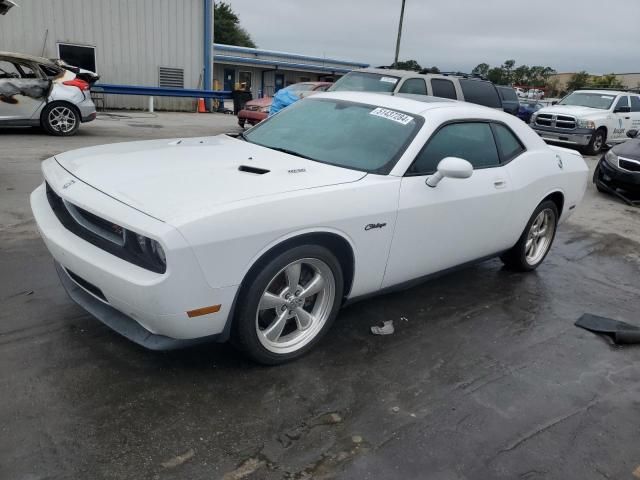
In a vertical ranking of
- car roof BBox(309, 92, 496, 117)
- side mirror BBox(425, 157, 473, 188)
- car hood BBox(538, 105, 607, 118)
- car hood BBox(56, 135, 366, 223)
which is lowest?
car hood BBox(538, 105, 607, 118)

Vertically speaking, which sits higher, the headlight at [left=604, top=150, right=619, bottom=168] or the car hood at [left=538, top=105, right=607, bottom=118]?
the car hood at [left=538, top=105, right=607, bottom=118]

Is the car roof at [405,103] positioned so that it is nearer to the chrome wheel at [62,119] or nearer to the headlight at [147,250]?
the headlight at [147,250]

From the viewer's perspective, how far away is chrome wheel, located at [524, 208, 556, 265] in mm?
5066

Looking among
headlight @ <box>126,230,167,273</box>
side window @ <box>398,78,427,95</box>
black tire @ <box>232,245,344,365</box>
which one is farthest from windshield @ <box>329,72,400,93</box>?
headlight @ <box>126,230,167,273</box>

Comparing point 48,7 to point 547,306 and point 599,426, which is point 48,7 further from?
point 599,426

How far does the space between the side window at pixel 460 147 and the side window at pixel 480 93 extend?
6.95 meters

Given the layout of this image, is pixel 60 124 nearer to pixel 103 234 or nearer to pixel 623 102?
pixel 103 234

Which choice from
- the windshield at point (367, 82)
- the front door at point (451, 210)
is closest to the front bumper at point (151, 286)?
the front door at point (451, 210)

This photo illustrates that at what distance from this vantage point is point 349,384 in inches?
121

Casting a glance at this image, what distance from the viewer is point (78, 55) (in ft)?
60.1

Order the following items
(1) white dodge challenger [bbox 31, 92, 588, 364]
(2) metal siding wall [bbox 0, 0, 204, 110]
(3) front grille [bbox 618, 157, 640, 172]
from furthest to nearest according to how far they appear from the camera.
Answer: (2) metal siding wall [bbox 0, 0, 204, 110] → (3) front grille [bbox 618, 157, 640, 172] → (1) white dodge challenger [bbox 31, 92, 588, 364]

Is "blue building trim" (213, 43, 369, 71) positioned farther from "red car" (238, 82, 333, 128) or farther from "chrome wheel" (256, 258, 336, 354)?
"chrome wheel" (256, 258, 336, 354)

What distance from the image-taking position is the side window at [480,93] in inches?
433

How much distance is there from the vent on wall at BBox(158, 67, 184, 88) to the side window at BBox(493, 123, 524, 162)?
18064 mm
